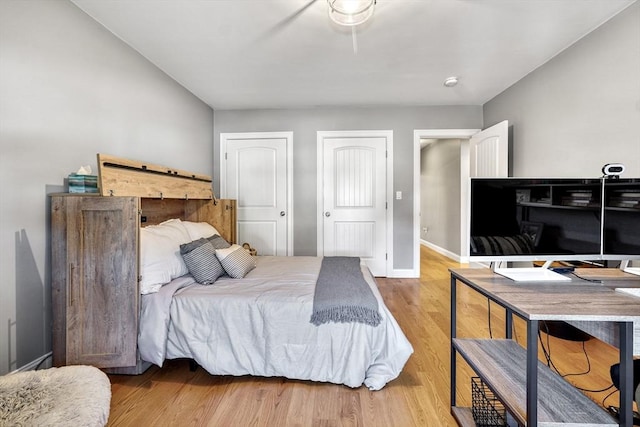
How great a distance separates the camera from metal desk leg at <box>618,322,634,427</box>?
87cm

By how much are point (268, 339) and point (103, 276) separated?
42.1 inches

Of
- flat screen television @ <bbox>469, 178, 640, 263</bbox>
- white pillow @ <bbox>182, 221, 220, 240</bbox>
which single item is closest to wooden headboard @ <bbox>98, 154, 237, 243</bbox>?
white pillow @ <bbox>182, 221, 220, 240</bbox>

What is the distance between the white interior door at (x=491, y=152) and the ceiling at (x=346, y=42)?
54 cm

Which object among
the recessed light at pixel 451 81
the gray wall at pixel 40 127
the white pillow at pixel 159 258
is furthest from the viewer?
the recessed light at pixel 451 81

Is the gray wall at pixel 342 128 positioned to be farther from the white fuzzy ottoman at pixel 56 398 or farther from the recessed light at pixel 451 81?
the white fuzzy ottoman at pixel 56 398

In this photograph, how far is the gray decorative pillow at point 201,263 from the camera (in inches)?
76.7

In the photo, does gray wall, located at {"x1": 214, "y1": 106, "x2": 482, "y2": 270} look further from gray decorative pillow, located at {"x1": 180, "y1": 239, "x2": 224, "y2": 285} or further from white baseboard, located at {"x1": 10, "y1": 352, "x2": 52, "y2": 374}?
white baseboard, located at {"x1": 10, "y1": 352, "x2": 52, "y2": 374}

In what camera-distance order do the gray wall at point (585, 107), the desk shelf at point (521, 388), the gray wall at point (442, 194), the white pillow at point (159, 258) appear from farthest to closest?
1. the gray wall at point (442, 194)
2. the gray wall at point (585, 107)
3. the white pillow at point (159, 258)
4. the desk shelf at point (521, 388)

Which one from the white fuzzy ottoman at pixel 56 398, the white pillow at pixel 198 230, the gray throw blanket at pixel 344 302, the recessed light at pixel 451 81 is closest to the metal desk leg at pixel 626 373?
the gray throw blanket at pixel 344 302

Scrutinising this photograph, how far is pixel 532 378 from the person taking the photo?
0.92m

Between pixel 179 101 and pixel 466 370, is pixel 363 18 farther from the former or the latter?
pixel 466 370

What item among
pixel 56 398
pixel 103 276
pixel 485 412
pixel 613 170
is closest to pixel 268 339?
pixel 56 398

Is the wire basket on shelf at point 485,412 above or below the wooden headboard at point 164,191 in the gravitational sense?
below

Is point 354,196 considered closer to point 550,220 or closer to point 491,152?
point 491,152
